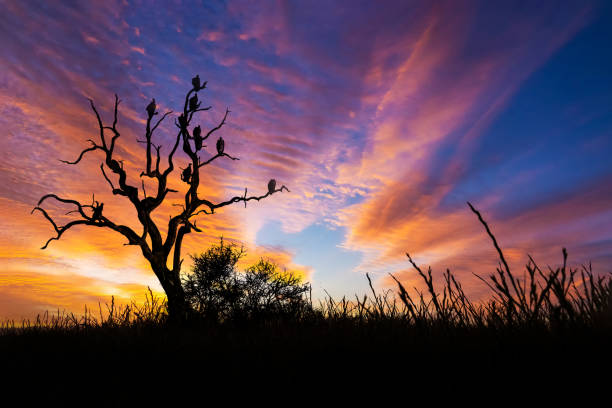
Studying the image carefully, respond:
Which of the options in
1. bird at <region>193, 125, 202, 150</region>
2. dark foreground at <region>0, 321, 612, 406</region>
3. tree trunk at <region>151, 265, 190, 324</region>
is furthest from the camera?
bird at <region>193, 125, 202, 150</region>

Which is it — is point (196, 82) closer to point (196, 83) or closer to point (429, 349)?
point (196, 83)

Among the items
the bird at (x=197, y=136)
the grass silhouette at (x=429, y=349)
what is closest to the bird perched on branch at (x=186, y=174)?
the bird at (x=197, y=136)

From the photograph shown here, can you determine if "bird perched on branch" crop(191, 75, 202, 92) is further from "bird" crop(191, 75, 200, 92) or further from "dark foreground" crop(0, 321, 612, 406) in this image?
"dark foreground" crop(0, 321, 612, 406)

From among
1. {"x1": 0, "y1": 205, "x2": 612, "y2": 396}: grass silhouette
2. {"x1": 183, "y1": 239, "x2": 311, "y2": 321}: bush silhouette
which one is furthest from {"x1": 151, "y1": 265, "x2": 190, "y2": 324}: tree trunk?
{"x1": 0, "y1": 205, "x2": 612, "y2": 396}: grass silhouette

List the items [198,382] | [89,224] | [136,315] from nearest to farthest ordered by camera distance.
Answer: [198,382] < [136,315] < [89,224]

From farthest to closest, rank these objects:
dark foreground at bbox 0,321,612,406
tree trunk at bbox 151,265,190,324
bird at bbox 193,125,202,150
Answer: bird at bbox 193,125,202,150 → tree trunk at bbox 151,265,190,324 → dark foreground at bbox 0,321,612,406

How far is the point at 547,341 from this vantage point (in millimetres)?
3408

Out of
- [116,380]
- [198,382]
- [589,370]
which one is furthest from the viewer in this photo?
[116,380]

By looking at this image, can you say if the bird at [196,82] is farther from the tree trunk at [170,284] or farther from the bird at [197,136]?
the tree trunk at [170,284]

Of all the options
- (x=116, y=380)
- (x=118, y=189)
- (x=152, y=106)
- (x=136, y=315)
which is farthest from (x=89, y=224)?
(x=116, y=380)

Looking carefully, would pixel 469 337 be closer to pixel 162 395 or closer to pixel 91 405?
pixel 162 395

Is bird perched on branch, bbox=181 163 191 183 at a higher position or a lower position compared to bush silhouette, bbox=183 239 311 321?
higher

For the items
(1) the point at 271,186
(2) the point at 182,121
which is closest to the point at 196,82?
(2) the point at 182,121

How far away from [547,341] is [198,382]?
3387mm
